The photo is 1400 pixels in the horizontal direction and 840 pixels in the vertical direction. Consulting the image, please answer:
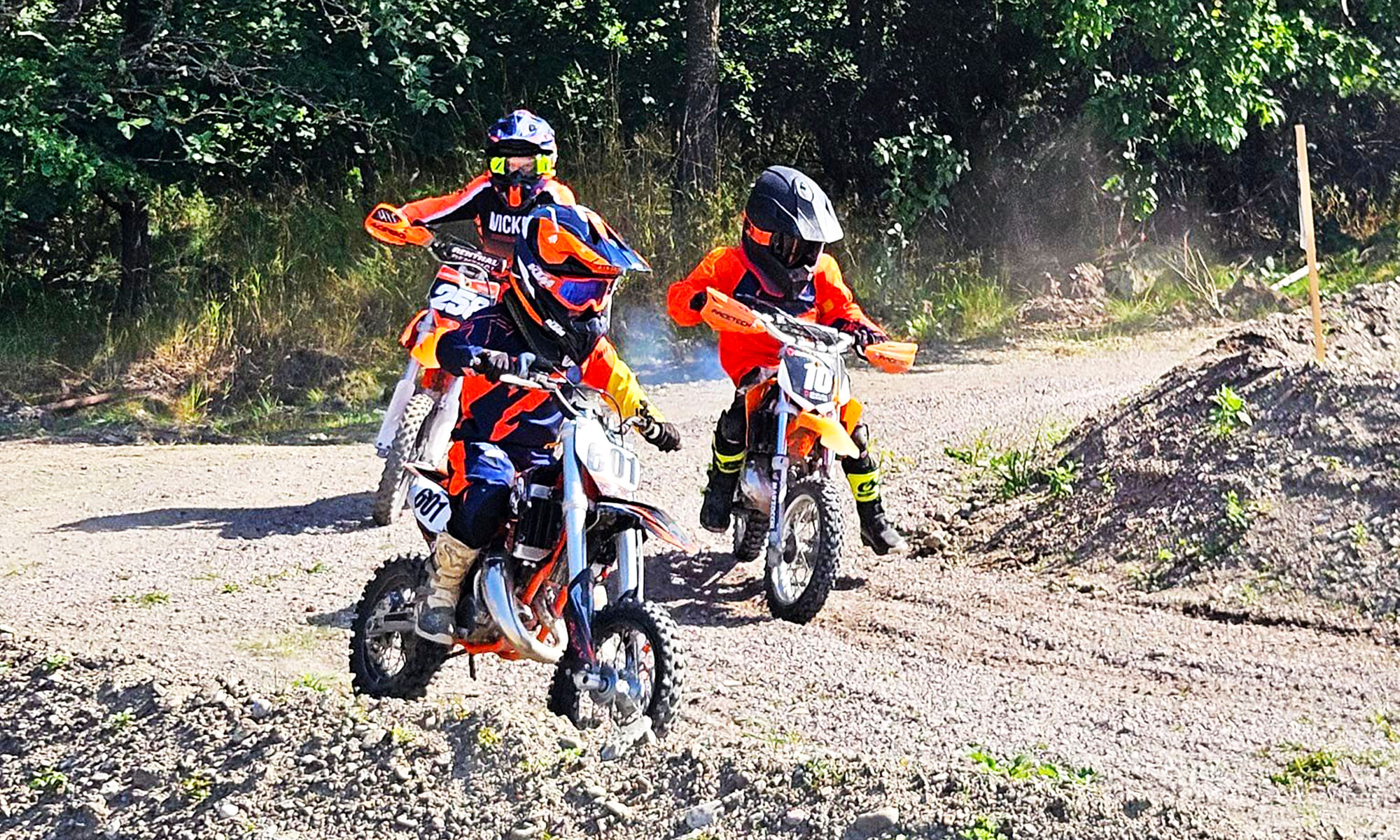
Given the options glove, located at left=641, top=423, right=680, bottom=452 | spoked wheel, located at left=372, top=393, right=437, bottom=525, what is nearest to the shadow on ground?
spoked wheel, located at left=372, top=393, right=437, bottom=525

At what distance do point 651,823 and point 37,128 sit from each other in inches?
362

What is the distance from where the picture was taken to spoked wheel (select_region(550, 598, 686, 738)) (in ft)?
18.9

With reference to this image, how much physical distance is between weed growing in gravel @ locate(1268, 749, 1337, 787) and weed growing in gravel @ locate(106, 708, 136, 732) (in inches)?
157

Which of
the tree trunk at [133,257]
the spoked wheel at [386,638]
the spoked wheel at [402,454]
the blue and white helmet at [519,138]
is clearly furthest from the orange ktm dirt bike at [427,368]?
the tree trunk at [133,257]

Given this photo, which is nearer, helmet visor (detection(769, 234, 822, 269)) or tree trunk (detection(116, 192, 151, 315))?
helmet visor (detection(769, 234, 822, 269))

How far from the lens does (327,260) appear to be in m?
15.1

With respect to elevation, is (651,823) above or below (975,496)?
below

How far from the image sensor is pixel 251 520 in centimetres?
975

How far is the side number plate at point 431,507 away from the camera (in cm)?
631

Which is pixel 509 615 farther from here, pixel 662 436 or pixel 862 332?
pixel 862 332

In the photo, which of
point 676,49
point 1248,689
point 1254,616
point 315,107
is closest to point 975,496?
point 1254,616

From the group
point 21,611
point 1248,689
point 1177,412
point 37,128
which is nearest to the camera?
point 1248,689

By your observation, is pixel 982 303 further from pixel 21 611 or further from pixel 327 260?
pixel 21 611

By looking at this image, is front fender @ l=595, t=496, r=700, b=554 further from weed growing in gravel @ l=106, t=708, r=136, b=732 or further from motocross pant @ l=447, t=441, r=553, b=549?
weed growing in gravel @ l=106, t=708, r=136, b=732
